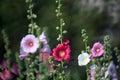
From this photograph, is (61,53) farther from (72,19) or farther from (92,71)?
(72,19)

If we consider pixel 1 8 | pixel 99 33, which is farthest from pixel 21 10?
pixel 99 33

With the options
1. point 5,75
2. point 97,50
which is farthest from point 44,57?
point 5,75

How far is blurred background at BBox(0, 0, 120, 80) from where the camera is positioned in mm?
6695

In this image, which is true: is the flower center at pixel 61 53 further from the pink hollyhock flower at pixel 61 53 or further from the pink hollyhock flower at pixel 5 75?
the pink hollyhock flower at pixel 5 75

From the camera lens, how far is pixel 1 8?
698 cm

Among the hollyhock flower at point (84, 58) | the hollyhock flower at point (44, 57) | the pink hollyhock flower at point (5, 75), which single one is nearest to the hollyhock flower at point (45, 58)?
the hollyhock flower at point (44, 57)

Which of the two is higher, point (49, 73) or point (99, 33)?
point (99, 33)

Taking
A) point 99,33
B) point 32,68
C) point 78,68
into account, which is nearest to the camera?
point 32,68

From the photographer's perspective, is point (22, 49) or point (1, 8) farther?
point (1, 8)

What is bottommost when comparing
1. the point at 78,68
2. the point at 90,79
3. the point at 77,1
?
the point at 90,79

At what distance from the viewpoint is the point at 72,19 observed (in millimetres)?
6766

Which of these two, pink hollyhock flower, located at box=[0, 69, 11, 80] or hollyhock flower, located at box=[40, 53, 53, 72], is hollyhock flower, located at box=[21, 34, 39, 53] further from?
pink hollyhock flower, located at box=[0, 69, 11, 80]

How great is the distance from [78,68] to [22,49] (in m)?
2.64

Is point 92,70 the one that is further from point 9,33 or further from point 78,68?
point 9,33
